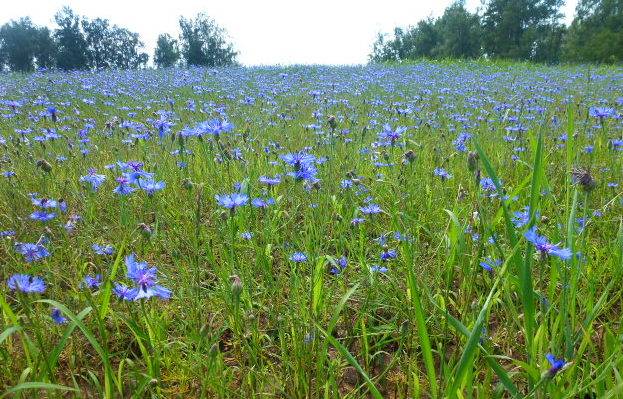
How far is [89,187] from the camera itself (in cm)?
204

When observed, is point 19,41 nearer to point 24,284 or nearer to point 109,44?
point 109,44

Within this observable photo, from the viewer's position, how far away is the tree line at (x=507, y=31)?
32097mm

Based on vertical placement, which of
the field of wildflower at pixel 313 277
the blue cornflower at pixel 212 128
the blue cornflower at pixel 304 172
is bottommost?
the field of wildflower at pixel 313 277

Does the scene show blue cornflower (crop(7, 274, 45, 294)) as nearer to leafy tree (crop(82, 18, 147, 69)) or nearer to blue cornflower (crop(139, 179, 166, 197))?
blue cornflower (crop(139, 179, 166, 197))

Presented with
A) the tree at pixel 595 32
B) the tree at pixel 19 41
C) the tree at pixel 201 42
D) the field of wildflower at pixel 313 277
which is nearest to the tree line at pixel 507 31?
the tree at pixel 595 32

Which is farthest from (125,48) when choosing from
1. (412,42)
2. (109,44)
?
(412,42)

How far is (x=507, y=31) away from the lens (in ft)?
111

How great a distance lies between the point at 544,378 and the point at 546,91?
633cm

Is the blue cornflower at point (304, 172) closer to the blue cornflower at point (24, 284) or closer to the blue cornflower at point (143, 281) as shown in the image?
the blue cornflower at point (143, 281)

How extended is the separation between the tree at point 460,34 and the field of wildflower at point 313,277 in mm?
31565

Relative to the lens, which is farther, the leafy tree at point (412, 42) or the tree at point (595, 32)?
the leafy tree at point (412, 42)

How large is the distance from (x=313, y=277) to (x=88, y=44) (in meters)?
28.0

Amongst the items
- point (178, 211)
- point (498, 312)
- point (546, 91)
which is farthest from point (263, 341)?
point (546, 91)

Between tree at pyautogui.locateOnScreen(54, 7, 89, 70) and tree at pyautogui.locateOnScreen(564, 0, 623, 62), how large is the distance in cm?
2833
